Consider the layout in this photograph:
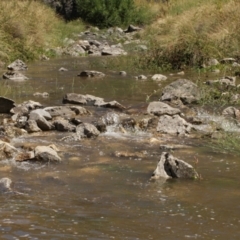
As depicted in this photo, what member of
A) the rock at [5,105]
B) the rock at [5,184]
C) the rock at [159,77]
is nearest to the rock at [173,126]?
the rock at [5,105]

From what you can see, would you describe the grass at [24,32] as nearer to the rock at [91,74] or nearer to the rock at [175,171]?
the rock at [91,74]

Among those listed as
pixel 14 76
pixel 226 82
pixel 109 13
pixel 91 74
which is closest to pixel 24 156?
pixel 226 82

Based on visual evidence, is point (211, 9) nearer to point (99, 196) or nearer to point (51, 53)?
point (51, 53)

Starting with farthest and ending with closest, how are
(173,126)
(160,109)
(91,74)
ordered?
(91,74) → (160,109) → (173,126)

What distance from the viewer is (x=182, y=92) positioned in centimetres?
976

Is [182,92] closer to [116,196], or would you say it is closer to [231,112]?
[231,112]

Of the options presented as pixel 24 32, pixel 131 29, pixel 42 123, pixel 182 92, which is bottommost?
pixel 42 123

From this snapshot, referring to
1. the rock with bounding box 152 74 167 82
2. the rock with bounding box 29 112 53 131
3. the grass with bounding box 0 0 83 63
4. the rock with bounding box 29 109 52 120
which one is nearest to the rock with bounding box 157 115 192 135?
the rock with bounding box 29 112 53 131

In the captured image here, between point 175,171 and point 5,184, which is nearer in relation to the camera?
point 5,184

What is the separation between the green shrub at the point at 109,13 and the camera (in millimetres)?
29344

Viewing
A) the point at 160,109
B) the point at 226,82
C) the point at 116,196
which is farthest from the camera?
the point at 226,82

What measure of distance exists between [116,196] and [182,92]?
17.3 ft

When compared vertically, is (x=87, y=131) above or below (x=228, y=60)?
below

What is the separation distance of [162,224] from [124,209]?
1.33 feet
